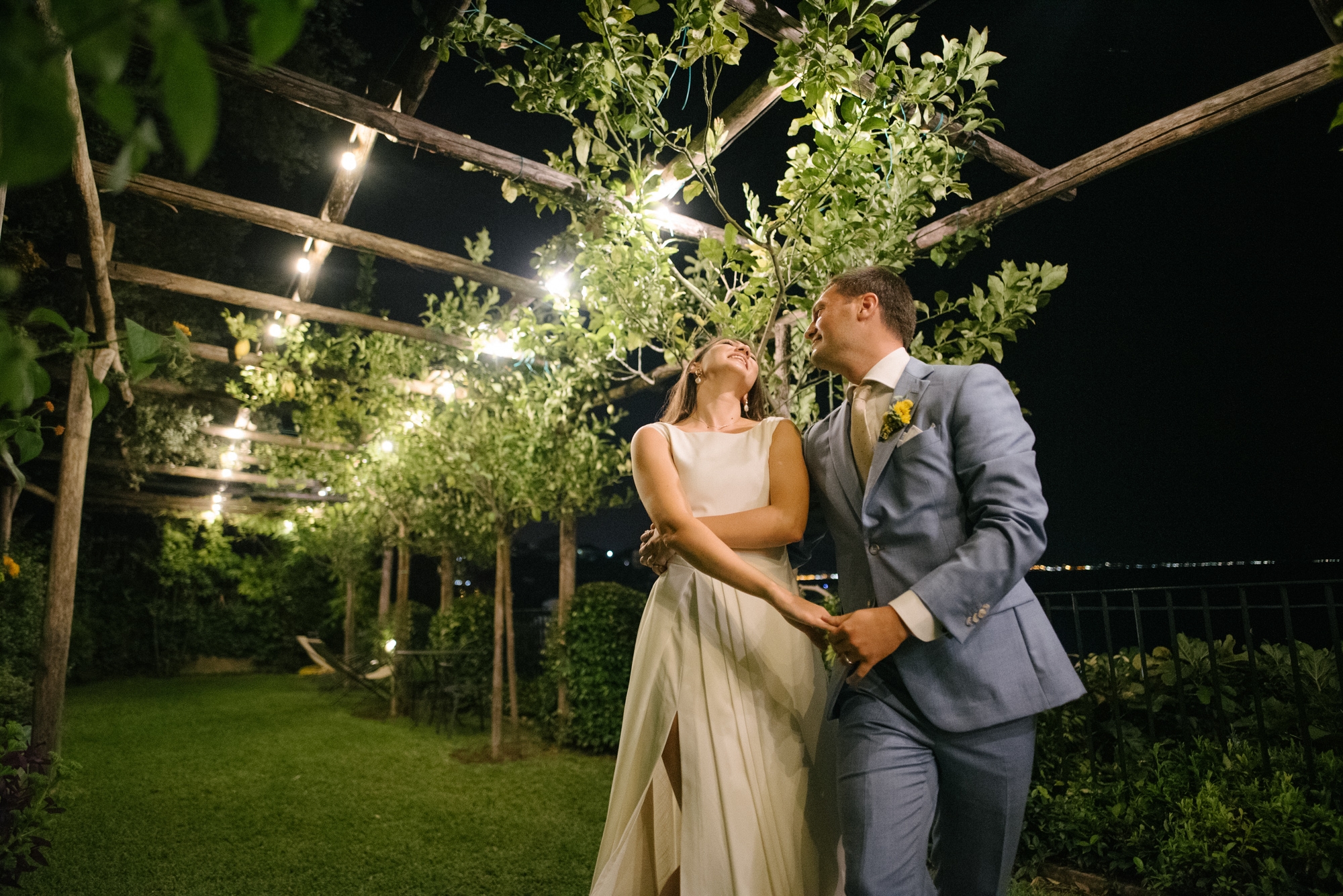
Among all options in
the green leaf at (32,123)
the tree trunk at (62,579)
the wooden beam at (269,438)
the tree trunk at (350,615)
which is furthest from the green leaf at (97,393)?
the tree trunk at (350,615)

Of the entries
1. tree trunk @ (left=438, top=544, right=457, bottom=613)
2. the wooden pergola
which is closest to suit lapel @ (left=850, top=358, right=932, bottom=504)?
the wooden pergola

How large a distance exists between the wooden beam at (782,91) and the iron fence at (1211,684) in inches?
91.2

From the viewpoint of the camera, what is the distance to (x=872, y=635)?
1.53 meters

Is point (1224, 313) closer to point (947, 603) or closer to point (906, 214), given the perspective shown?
point (906, 214)

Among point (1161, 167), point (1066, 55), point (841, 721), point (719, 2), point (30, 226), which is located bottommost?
point (841, 721)

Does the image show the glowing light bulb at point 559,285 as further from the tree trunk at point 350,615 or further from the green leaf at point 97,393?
the tree trunk at point 350,615

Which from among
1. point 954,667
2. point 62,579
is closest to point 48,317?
point 954,667

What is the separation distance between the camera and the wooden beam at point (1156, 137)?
3115mm

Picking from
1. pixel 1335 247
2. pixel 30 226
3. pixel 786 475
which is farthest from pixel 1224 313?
pixel 30 226

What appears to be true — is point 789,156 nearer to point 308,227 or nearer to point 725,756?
point 725,756

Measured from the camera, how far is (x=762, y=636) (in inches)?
78.5

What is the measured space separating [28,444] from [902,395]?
1718 millimetres

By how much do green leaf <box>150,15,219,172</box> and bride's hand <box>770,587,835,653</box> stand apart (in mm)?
1481

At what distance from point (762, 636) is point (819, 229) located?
1463mm
